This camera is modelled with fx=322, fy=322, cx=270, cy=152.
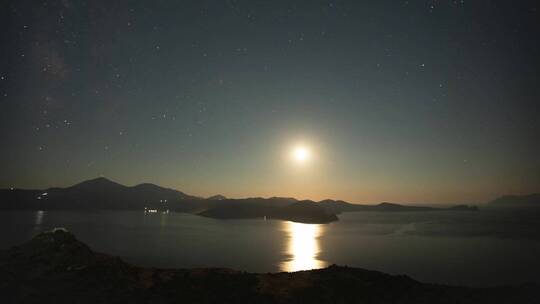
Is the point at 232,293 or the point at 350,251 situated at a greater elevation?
the point at 232,293

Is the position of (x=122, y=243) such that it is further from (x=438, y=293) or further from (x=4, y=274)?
(x=438, y=293)

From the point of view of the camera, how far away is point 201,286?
23484 millimetres

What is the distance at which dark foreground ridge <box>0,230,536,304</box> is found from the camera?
2077 cm

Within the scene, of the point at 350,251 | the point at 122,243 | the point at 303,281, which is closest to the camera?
the point at 303,281

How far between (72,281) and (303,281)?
55.8 ft

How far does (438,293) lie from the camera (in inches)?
827

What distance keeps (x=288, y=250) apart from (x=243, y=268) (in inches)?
1528

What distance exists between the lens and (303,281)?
23.9 metres

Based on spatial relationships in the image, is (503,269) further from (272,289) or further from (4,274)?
(4,274)

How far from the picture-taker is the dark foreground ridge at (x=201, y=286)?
2077 centimetres

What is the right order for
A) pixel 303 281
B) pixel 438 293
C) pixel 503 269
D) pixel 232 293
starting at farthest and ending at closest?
pixel 503 269 → pixel 303 281 → pixel 232 293 → pixel 438 293

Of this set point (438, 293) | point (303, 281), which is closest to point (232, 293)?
point (303, 281)

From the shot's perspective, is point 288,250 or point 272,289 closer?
point 272,289

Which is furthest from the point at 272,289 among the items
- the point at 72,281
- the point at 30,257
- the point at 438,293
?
the point at 30,257
